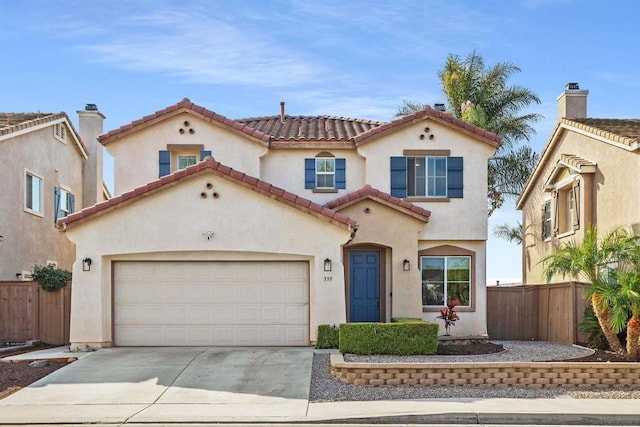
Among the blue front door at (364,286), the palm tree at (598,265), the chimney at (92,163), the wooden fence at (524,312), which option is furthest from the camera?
the chimney at (92,163)

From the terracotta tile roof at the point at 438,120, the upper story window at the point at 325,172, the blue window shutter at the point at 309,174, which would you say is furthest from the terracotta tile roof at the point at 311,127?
the terracotta tile roof at the point at 438,120

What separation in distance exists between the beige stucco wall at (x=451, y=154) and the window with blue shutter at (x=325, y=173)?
737 mm

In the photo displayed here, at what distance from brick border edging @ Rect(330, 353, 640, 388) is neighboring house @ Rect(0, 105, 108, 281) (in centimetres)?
1298

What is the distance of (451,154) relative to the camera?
21.4m

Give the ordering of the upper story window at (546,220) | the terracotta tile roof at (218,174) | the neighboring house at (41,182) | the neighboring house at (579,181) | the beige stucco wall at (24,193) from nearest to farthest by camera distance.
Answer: the terracotta tile roof at (218,174) < the neighboring house at (579,181) < the beige stucco wall at (24,193) < the neighboring house at (41,182) < the upper story window at (546,220)

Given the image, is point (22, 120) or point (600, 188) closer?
point (600, 188)

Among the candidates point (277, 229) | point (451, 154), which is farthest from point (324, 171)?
point (277, 229)

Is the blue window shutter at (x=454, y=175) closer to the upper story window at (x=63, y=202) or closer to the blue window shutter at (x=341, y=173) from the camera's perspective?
the blue window shutter at (x=341, y=173)

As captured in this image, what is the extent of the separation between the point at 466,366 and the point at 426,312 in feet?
23.7

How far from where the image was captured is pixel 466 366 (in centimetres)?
1388

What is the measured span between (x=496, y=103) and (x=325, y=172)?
1605cm

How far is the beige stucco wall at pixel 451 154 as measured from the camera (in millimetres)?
21188

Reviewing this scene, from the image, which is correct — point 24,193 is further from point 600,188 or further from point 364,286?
point 600,188

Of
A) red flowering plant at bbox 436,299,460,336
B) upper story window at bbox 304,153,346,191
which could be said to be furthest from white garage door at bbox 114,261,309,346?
upper story window at bbox 304,153,346,191
